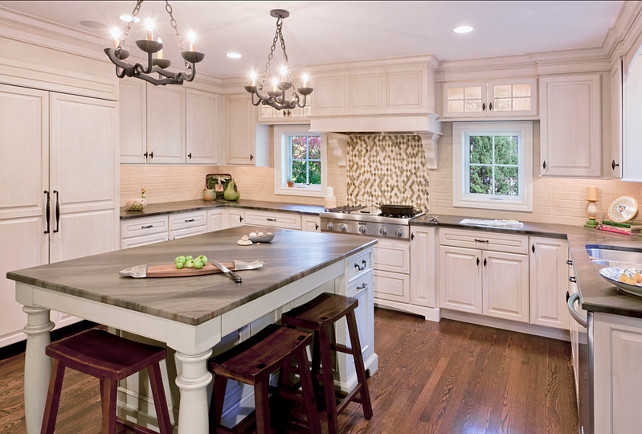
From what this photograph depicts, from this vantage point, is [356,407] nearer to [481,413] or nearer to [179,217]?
[481,413]

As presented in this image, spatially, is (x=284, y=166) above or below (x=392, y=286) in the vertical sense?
above

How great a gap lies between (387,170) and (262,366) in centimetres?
360

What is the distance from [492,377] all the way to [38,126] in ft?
13.2

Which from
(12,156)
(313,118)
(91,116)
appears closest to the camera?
(12,156)

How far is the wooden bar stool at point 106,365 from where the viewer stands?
1.80 m

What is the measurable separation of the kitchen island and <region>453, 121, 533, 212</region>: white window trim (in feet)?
Answer: 6.90

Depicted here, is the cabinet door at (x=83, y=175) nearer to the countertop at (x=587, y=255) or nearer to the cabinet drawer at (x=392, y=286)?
the cabinet drawer at (x=392, y=286)

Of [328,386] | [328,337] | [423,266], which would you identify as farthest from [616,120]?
[328,386]

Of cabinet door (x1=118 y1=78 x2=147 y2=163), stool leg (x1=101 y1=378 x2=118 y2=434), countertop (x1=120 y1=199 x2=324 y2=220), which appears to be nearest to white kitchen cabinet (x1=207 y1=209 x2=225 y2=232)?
countertop (x1=120 y1=199 x2=324 y2=220)

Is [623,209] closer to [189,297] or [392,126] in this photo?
[392,126]

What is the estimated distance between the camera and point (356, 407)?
279cm

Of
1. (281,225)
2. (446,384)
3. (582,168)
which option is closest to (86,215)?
(281,225)

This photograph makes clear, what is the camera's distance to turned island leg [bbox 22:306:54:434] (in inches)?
84.7

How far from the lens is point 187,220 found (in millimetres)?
5086
